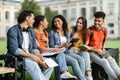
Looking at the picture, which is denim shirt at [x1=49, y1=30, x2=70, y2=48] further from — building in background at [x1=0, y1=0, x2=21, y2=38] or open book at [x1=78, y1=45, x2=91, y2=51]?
building in background at [x1=0, y1=0, x2=21, y2=38]

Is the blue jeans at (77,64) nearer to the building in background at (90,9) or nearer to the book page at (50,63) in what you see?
the book page at (50,63)

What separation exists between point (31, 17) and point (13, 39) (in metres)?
0.41

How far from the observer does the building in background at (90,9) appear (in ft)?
139

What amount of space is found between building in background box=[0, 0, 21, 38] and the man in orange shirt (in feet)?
139

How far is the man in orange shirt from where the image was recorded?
5040 millimetres

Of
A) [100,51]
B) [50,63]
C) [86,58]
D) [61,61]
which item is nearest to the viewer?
[50,63]

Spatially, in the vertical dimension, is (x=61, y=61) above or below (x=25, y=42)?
below

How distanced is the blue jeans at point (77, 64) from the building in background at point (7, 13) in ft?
141

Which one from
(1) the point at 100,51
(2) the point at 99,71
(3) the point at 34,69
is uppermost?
(1) the point at 100,51

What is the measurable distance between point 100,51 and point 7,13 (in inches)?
1758

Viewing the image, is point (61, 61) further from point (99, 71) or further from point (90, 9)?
point (90, 9)

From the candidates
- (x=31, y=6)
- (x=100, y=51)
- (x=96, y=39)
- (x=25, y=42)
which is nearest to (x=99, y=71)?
(x=100, y=51)

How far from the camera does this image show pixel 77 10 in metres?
46.4

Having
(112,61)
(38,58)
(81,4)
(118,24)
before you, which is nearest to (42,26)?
(38,58)
